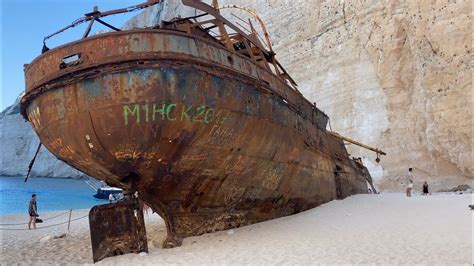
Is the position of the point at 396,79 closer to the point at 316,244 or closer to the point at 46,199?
the point at 316,244

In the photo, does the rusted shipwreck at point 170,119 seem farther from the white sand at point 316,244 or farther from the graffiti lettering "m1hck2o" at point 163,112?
the white sand at point 316,244

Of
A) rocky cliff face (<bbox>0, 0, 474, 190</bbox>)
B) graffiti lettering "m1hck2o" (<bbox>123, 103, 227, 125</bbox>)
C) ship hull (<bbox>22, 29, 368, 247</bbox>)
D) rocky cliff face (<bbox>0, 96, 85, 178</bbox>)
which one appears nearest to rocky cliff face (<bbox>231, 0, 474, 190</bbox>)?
rocky cliff face (<bbox>0, 0, 474, 190</bbox>)

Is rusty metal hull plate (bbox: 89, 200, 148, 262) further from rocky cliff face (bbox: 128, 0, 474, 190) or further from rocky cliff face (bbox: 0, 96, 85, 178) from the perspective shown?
rocky cliff face (bbox: 0, 96, 85, 178)

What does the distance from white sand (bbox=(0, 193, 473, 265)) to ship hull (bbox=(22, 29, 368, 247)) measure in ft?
1.89

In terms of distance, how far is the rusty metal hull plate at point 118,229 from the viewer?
5.50m

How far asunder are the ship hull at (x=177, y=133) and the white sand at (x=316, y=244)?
577 millimetres

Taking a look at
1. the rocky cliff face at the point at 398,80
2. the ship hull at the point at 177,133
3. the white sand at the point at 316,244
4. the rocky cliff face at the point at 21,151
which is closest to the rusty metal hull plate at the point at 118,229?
the white sand at the point at 316,244

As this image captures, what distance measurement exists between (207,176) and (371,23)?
71.6 feet

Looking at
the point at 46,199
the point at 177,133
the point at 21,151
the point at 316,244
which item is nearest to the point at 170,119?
the point at 177,133

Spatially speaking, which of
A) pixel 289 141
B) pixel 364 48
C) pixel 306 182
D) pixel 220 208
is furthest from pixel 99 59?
pixel 364 48

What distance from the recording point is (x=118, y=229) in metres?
5.61

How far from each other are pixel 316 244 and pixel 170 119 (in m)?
2.93

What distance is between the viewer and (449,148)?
63.3 feet

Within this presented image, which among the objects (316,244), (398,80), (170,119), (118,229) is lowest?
(316,244)
